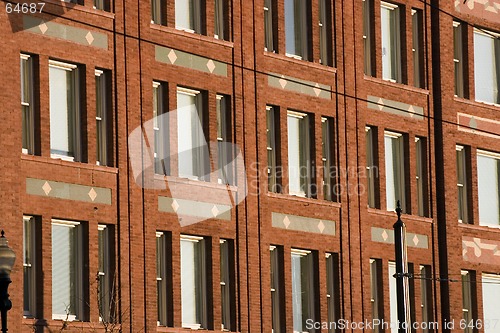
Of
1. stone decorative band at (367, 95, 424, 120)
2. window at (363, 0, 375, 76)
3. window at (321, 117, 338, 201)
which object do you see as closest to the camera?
window at (321, 117, 338, 201)

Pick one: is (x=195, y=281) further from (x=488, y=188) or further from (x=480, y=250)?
(x=488, y=188)

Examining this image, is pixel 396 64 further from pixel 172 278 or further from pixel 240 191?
pixel 172 278

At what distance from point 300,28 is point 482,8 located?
835 cm

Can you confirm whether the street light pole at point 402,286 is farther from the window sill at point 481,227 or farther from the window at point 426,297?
the window sill at point 481,227

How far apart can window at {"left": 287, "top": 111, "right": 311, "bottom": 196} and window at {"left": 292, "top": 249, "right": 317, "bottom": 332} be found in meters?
1.79

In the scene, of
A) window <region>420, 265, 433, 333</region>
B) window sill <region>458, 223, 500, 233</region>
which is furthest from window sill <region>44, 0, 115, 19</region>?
window sill <region>458, 223, 500, 233</region>

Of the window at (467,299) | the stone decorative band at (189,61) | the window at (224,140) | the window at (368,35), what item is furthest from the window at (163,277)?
the window at (467,299)

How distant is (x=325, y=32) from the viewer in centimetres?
4697

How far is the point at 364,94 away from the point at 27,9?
12.7 meters

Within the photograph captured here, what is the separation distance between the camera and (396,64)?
49.2 m

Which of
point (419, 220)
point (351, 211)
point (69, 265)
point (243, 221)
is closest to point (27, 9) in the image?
point (69, 265)

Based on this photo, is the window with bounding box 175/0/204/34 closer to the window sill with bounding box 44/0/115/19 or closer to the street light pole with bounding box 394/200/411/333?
the window sill with bounding box 44/0/115/19

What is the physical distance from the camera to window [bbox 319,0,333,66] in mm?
46812

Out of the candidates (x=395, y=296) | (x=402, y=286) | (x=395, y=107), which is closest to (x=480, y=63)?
(x=395, y=107)
